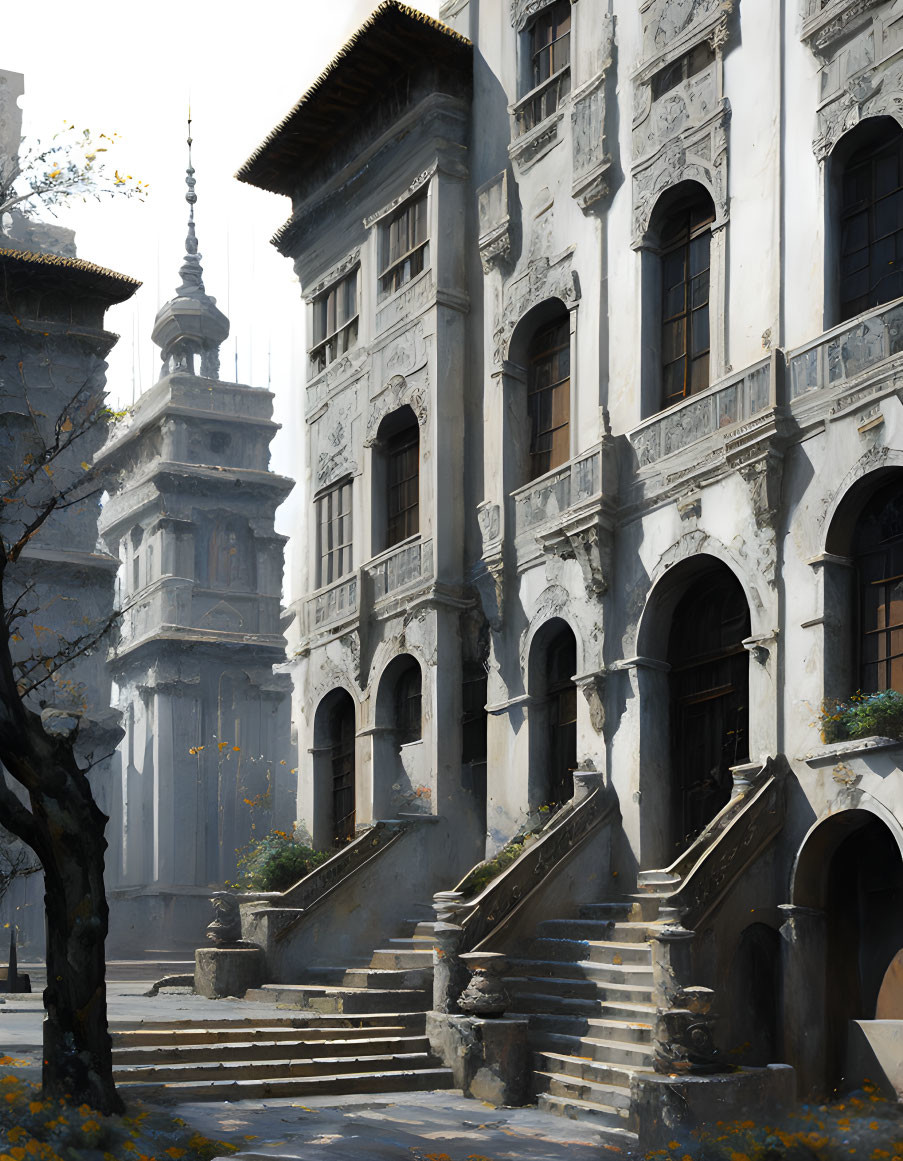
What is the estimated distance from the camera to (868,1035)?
13.8 m

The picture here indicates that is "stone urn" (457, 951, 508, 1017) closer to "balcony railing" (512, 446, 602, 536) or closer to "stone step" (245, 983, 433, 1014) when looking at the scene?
"stone step" (245, 983, 433, 1014)

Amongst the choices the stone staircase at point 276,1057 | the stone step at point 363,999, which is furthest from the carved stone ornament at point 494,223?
the stone staircase at point 276,1057

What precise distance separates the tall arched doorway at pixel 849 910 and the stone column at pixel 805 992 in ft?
0.10

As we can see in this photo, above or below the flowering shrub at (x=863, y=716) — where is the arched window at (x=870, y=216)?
above

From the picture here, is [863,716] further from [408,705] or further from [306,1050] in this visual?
[408,705]

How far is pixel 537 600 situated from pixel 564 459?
6.39 feet

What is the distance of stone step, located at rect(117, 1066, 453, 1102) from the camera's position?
14148 millimetres

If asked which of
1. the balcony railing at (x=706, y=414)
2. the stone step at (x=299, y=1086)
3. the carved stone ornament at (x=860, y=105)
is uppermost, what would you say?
the carved stone ornament at (x=860, y=105)

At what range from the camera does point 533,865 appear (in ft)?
58.0

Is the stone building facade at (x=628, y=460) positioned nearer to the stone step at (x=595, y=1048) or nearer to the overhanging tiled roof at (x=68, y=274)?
the stone step at (x=595, y=1048)

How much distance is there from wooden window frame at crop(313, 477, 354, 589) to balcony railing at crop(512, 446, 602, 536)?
519 centimetres

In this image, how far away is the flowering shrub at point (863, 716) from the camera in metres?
14.1

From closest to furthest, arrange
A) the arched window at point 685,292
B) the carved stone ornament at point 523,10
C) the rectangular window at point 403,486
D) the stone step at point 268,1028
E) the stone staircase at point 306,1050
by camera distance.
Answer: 1. the stone staircase at point 306,1050
2. the stone step at point 268,1028
3. the arched window at point 685,292
4. the carved stone ornament at point 523,10
5. the rectangular window at point 403,486

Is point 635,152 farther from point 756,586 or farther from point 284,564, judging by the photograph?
point 284,564
